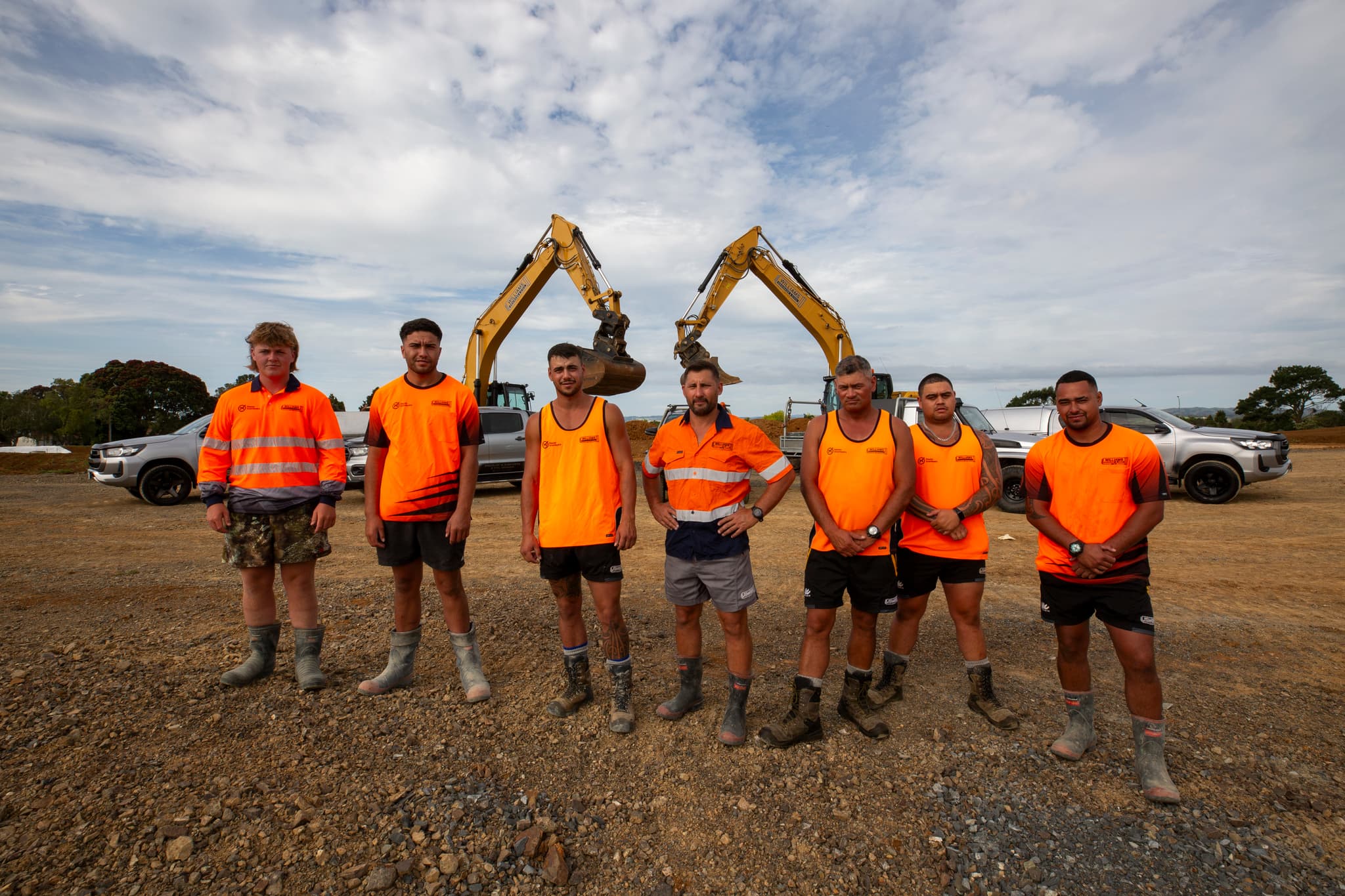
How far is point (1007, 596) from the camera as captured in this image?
5961 millimetres

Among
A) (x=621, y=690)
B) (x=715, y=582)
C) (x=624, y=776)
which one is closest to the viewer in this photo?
(x=624, y=776)

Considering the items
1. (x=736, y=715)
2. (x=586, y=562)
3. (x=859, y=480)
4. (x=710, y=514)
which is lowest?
(x=736, y=715)

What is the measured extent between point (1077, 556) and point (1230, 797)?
1.11 meters

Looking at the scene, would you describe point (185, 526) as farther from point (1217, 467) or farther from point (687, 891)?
point (1217, 467)

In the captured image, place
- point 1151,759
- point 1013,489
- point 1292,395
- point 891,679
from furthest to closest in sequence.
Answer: point 1292,395 < point 1013,489 < point 891,679 < point 1151,759

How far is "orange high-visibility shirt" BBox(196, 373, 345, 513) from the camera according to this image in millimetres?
3576

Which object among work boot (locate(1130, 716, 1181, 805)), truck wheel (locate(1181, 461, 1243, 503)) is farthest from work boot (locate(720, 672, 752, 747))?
truck wheel (locate(1181, 461, 1243, 503))

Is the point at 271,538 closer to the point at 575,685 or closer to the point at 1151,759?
the point at 575,685

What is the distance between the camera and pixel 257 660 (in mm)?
Answer: 3766

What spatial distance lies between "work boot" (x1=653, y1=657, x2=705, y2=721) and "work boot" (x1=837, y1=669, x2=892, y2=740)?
0.78 meters

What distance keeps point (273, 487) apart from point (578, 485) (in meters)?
1.75

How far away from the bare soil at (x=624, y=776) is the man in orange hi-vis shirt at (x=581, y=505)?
1.74 feet

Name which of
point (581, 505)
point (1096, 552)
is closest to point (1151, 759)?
point (1096, 552)

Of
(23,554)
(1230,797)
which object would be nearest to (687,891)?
(1230,797)
